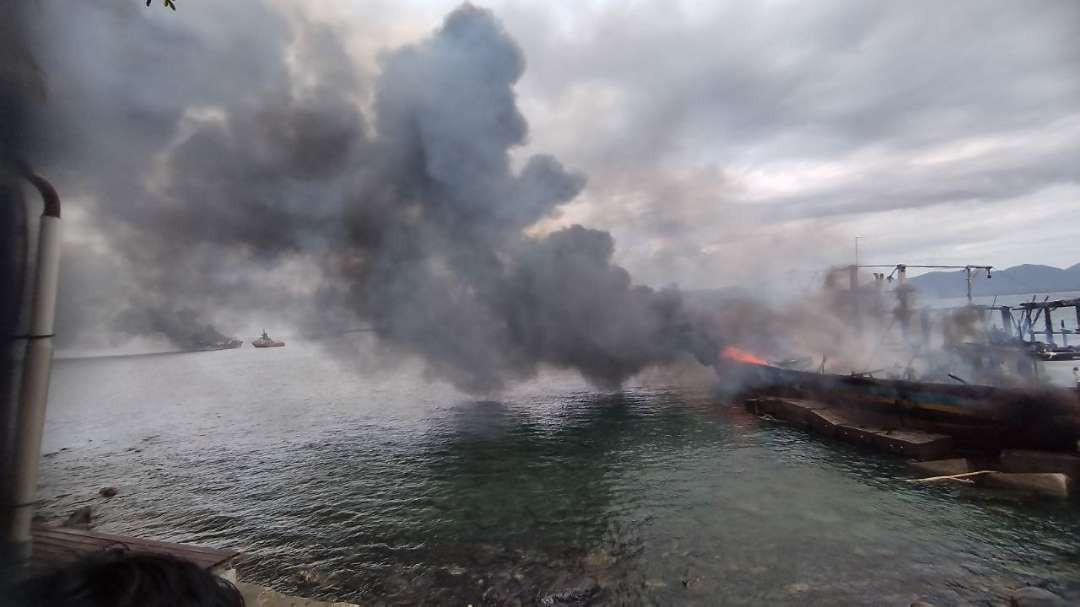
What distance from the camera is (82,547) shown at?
618 centimetres

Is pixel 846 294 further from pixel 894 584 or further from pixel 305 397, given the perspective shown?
pixel 305 397

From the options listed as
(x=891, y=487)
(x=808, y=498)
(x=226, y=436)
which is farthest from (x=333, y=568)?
(x=226, y=436)

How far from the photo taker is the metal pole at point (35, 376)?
4516mm

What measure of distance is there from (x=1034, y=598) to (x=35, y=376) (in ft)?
66.6

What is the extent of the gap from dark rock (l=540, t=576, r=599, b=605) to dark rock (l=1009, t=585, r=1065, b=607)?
10755mm

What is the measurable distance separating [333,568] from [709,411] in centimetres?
3035

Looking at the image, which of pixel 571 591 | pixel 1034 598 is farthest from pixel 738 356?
pixel 571 591

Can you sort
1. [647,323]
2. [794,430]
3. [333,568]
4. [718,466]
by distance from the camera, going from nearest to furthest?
[333,568] < [718,466] < [794,430] < [647,323]

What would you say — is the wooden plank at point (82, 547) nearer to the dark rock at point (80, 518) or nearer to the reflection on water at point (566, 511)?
the reflection on water at point (566, 511)

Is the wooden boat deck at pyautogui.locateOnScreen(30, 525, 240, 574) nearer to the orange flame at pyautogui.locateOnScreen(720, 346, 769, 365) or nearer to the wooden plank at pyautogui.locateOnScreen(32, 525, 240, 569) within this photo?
the wooden plank at pyautogui.locateOnScreen(32, 525, 240, 569)

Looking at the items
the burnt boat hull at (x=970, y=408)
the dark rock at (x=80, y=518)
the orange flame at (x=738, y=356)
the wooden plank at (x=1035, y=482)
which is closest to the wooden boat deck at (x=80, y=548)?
the dark rock at (x=80, y=518)

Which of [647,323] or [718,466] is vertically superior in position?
[647,323]

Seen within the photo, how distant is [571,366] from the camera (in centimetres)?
4531

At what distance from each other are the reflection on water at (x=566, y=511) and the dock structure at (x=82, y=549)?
644 mm
